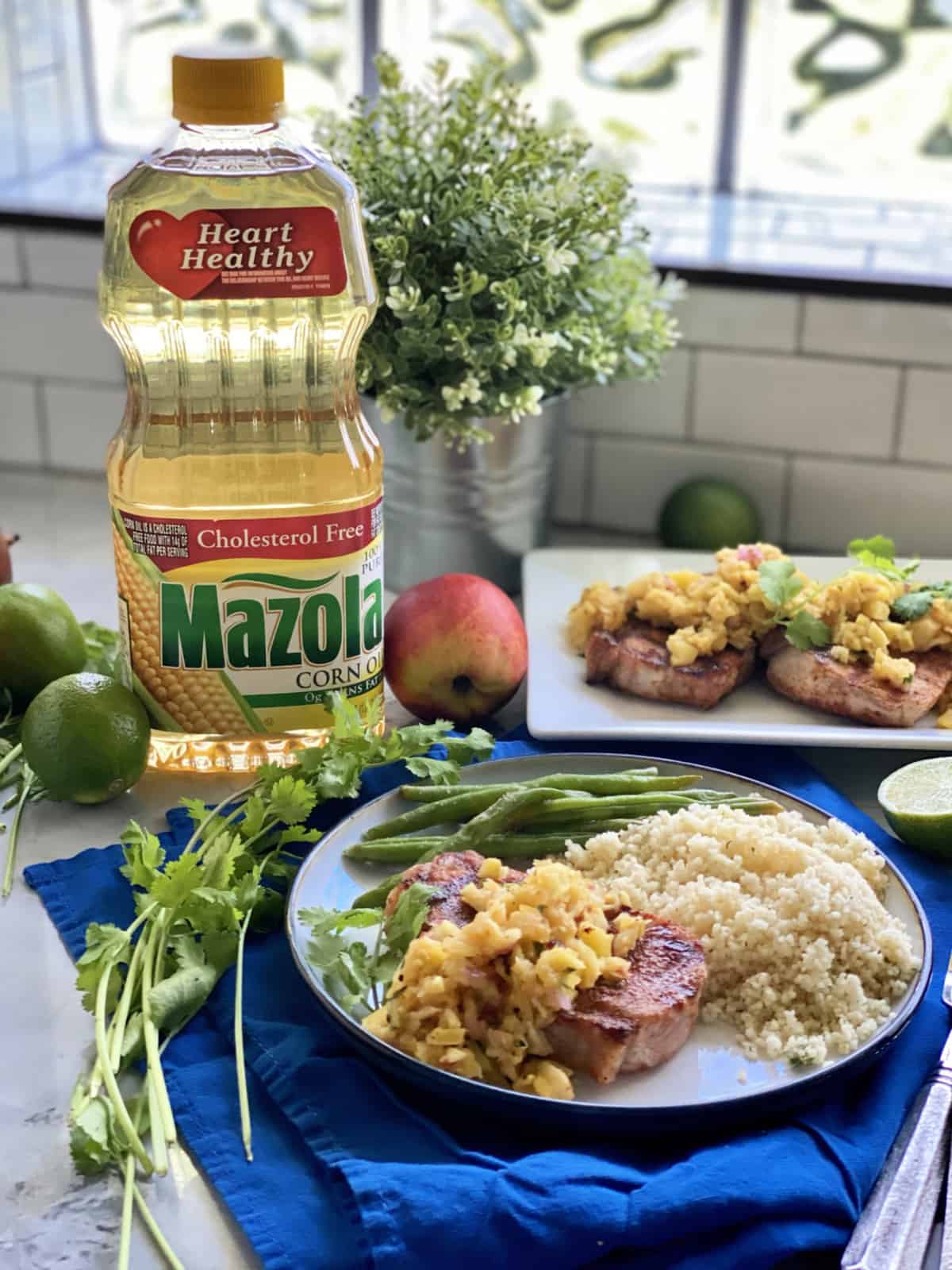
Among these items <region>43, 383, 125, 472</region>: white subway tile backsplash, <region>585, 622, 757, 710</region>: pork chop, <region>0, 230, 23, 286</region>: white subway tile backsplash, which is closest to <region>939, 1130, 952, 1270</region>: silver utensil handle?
<region>585, 622, 757, 710</region>: pork chop

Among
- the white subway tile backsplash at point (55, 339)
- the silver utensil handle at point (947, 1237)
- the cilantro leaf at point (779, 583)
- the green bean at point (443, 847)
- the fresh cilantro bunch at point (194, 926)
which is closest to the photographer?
the silver utensil handle at point (947, 1237)

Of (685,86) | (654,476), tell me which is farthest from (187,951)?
(685,86)

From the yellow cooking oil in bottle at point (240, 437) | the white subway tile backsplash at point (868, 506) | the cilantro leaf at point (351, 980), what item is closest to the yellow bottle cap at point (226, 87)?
the yellow cooking oil in bottle at point (240, 437)

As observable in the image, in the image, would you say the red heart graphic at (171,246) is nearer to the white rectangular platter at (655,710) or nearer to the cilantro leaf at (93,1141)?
the white rectangular platter at (655,710)

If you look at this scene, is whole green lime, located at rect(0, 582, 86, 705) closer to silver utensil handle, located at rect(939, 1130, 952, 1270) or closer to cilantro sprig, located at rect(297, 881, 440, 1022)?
cilantro sprig, located at rect(297, 881, 440, 1022)

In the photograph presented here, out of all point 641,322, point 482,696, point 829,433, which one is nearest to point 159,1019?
point 482,696
